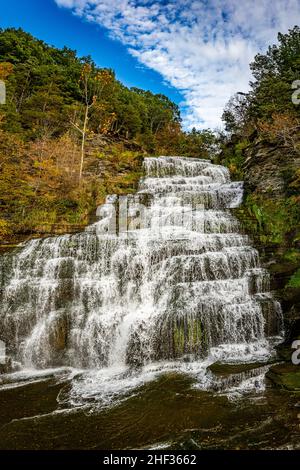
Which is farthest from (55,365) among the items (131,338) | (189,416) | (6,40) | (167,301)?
(6,40)

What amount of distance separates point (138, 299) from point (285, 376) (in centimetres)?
541

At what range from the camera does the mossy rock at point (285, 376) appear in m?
6.52

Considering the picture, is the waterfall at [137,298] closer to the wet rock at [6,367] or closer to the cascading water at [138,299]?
the cascading water at [138,299]

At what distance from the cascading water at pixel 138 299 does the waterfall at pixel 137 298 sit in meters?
0.03

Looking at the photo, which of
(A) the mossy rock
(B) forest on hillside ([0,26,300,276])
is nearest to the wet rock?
(B) forest on hillside ([0,26,300,276])

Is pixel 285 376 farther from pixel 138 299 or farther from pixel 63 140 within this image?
pixel 63 140

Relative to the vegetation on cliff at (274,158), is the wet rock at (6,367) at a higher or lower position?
lower

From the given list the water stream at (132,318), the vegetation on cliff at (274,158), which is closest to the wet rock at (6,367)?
the water stream at (132,318)

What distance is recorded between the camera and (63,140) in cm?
2150

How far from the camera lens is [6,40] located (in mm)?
31375

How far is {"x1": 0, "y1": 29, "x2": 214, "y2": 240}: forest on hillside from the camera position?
52.4ft

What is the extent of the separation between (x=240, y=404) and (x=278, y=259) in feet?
21.6

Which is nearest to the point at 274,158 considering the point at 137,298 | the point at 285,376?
the point at 137,298

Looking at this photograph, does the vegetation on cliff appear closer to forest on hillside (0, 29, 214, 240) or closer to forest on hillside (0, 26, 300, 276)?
forest on hillside (0, 26, 300, 276)
